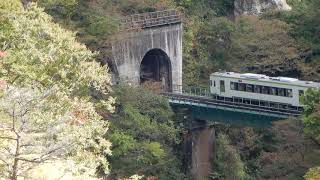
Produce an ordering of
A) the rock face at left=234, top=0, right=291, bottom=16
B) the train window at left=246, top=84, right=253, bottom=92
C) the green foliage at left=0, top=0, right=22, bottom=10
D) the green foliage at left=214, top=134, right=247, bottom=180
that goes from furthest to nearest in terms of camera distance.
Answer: the rock face at left=234, top=0, right=291, bottom=16 < the train window at left=246, top=84, right=253, bottom=92 < the green foliage at left=214, top=134, right=247, bottom=180 < the green foliage at left=0, top=0, right=22, bottom=10

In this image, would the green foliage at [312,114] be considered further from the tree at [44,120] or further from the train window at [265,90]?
the tree at [44,120]

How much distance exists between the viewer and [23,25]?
18.2 metres

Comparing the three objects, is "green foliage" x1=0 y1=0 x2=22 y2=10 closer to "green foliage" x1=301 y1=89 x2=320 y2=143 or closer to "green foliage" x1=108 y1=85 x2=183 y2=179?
"green foliage" x1=108 y1=85 x2=183 y2=179

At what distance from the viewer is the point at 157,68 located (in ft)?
133

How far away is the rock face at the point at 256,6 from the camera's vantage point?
4794cm

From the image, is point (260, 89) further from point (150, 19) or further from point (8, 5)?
point (8, 5)

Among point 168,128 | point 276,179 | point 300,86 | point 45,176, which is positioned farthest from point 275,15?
point 45,176

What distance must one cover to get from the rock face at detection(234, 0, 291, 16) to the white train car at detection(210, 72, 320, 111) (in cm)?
1572

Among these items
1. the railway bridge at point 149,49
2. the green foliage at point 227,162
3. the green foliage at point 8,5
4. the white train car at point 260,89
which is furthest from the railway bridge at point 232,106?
the green foliage at point 8,5

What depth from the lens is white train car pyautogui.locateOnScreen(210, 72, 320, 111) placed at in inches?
1208

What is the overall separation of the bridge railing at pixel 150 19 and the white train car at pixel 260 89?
610 centimetres

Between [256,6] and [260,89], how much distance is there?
58.6ft

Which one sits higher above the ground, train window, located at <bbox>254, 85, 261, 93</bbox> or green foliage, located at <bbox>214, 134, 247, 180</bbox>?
train window, located at <bbox>254, 85, 261, 93</bbox>

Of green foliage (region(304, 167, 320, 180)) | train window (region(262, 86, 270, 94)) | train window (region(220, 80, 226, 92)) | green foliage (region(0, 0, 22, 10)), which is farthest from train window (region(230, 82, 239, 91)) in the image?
green foliage (region(0, 0, 22, 10))
